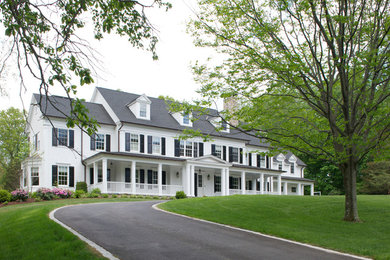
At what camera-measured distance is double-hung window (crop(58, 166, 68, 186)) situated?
29.2 metres

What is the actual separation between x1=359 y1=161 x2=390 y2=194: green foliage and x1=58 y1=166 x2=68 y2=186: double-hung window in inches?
1133

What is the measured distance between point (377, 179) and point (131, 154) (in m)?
24.7

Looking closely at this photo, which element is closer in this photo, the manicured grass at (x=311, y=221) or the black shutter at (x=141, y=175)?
the manicured grass at (x=311, y=221)

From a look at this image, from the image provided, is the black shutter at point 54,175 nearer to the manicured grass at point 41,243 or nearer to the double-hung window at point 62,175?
the double-hung window at point 62,175

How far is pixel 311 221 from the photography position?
46.3 feet

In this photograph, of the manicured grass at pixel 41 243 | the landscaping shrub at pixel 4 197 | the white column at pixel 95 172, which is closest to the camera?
the manicured grass at pixel 41 243

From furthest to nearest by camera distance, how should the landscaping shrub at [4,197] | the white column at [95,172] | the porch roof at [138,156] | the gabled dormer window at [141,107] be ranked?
1. the gabled dormer window at [141,107]
2. the white column at [95,172]
3. the porch roof at [138,156]
4. the landscaping shrub at [4,197]

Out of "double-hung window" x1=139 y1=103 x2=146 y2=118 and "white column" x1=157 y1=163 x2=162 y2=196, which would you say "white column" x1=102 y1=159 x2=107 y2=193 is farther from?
"double-hung window" x1=139 y1=103 x2=146 y2=118

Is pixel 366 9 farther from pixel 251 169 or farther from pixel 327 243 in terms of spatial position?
pixel 251 169

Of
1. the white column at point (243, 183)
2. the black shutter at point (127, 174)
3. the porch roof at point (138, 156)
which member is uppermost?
the porch roof at point (138, 156)

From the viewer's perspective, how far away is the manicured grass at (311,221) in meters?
10.4

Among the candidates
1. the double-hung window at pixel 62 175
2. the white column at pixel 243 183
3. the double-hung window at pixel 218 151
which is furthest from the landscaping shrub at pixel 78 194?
the white column at pixel 243 183

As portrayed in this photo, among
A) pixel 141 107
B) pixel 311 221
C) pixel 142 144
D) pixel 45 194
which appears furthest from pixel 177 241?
pixel 141 107

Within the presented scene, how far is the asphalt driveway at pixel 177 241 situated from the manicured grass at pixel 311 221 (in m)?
0.95
